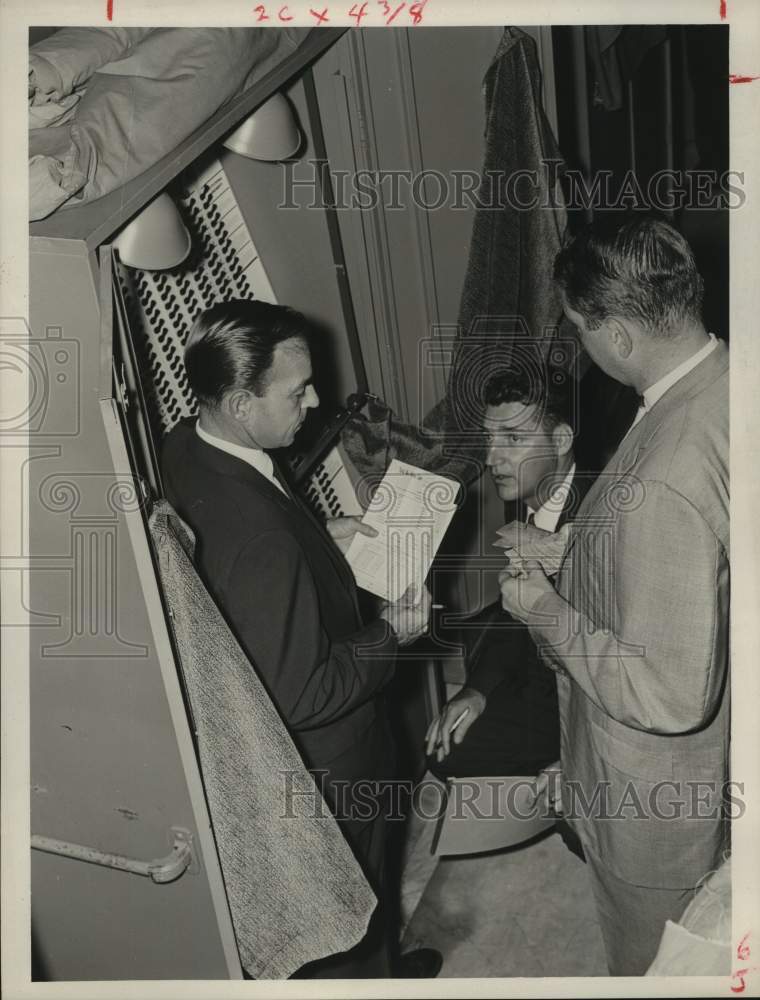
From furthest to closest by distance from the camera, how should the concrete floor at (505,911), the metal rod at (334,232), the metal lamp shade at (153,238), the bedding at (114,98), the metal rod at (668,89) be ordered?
the metal rod at (668,89) → the concrete floor at (505,911) → the metal rod at (334,232) → the metal lamp shade at (153,238) → the bedding at (114,98)

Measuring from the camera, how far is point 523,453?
1.82m

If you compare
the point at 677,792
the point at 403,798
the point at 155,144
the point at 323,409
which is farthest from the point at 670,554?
the point at 403,798

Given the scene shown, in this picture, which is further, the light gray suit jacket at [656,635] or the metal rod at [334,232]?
the metal rod at [334,232]

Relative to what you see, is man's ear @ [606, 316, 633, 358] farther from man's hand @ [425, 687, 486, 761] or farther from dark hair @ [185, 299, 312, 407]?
man's hand @ [425, 687, 486, 761]

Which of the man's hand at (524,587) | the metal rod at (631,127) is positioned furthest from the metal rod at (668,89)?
the man's hand at (524,587)

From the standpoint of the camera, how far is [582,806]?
1.52m

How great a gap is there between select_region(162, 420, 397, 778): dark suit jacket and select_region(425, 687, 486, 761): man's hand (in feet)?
1.26

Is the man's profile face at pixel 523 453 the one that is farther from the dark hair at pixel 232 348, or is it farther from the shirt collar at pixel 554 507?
the dark hair at pixel 232 348

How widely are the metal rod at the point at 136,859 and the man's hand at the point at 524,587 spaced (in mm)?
601

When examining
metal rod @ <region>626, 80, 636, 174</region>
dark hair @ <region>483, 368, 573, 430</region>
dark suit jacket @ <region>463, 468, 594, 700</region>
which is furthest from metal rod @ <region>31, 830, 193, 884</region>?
metal rod @ <region>626, 80, 636, 174</region>

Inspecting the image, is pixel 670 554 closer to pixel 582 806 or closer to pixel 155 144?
pixel 582 806

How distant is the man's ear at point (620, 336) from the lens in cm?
136

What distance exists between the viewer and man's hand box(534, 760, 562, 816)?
6.33 ft

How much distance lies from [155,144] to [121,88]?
0.08 m
